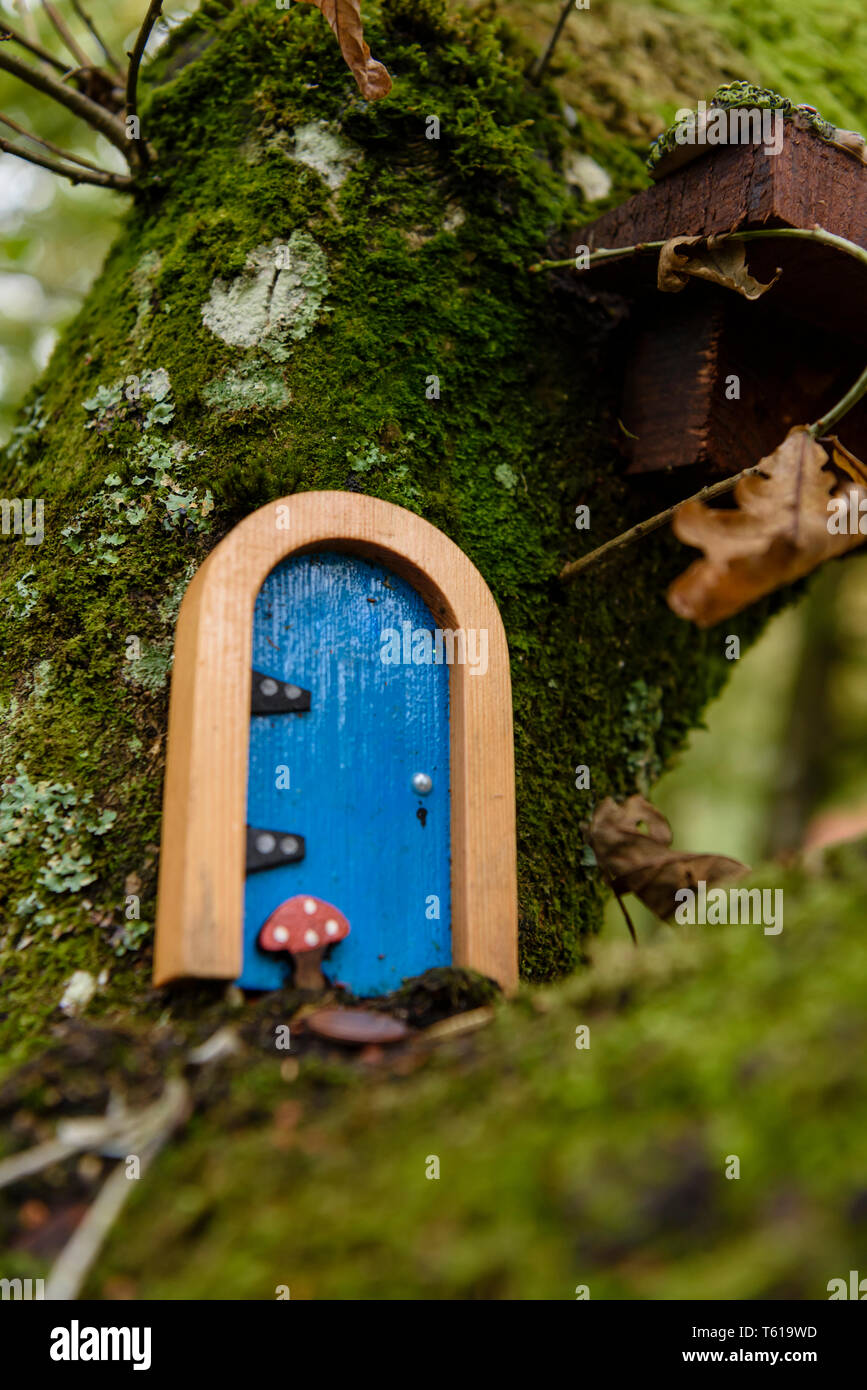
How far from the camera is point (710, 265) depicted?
7.70ft

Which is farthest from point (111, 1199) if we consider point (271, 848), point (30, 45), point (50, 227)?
point (50, 227)

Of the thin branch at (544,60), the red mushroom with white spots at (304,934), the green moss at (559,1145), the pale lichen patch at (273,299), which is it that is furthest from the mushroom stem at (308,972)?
the thin branch at (544,60)

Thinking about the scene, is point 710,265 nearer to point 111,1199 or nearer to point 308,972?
point 308,972

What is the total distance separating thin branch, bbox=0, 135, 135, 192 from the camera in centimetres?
247

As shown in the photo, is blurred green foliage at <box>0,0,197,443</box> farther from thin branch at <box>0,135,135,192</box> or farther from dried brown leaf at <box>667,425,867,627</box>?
dried brown leaf at <box>667,425,867,627</box>

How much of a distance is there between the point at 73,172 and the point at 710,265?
1560 mm

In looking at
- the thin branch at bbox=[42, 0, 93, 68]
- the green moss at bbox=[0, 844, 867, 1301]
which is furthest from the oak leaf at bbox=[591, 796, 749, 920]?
the thin branch at bbox=[42, 0, 93, 68]

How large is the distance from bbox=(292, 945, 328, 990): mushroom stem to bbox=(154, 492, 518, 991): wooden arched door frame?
0.13 m

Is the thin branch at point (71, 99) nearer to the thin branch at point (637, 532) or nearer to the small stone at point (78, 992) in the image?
the thin branch at point (637, 532)

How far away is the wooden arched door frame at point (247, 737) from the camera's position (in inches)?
72.0

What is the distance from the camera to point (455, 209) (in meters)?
2.71

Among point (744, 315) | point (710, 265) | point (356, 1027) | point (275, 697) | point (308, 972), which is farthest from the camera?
point (744, 315)
